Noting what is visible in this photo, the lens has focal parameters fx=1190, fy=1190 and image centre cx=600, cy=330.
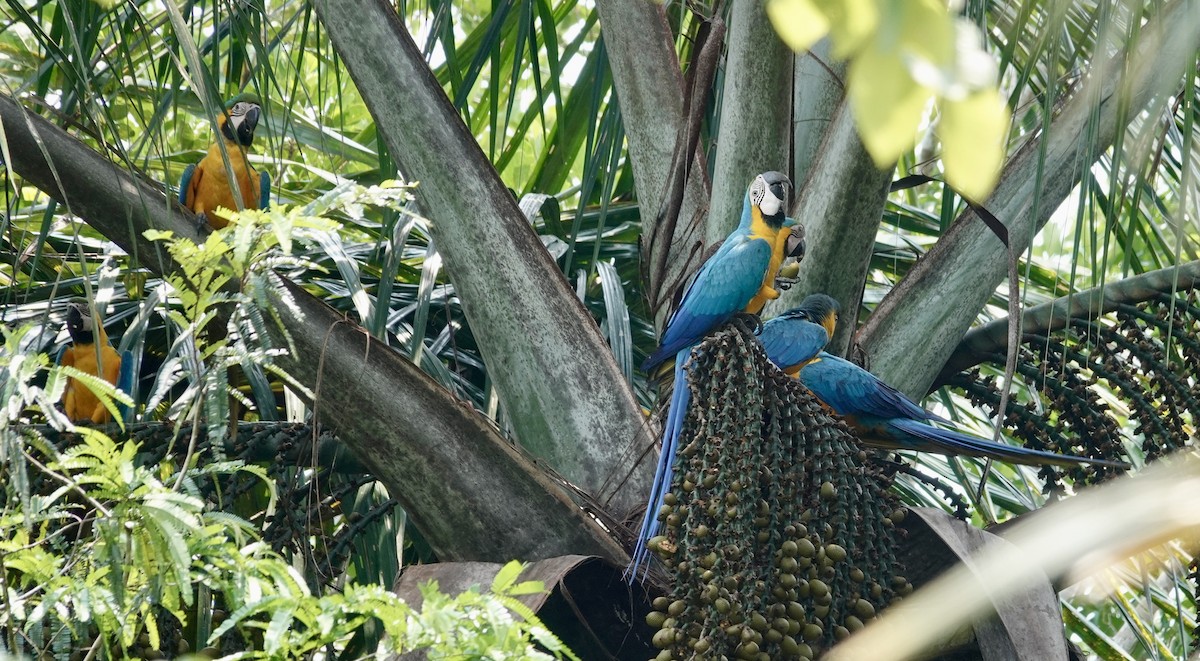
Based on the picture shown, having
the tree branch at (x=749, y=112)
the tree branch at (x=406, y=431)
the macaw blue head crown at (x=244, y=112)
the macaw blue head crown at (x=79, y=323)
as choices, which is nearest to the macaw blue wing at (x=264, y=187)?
the macaw blue head crown at (x=244, y=112)

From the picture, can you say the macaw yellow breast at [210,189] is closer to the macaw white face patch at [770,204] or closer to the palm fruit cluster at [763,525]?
the macaw white face patch at [770,204]

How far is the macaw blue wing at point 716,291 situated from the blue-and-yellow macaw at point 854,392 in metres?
0.13

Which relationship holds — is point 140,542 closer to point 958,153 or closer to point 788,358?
point 958,153

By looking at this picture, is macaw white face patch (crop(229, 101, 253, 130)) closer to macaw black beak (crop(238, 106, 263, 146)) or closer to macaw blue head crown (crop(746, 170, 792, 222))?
macaw black beak (crop(238, 106, 263, 146))

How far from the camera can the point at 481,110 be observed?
12.6ft

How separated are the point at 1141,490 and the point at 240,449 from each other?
1726 mm

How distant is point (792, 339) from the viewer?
2574 millimetres

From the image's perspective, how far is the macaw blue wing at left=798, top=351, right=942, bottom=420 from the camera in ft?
7.91

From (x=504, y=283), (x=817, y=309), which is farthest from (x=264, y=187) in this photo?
(x=817, y=309)

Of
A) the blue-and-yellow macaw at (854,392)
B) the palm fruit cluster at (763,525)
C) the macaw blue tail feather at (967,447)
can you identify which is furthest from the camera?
the blue-and-yellow macaw at (854,392)

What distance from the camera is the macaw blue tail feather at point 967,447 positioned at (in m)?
2.07

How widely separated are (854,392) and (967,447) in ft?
0.89

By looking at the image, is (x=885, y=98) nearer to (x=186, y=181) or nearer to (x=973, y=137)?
(x=973, y=137)

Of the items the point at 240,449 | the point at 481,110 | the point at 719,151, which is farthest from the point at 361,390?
the point at 481,110
